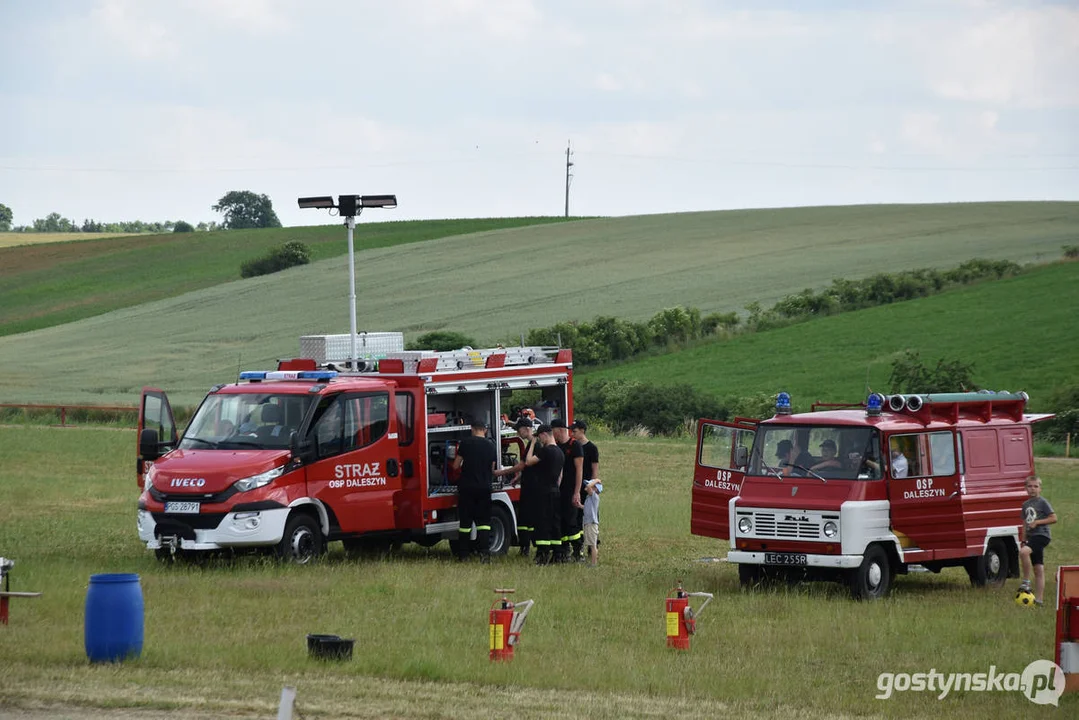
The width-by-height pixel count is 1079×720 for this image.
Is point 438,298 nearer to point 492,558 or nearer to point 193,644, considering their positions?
point 492,558

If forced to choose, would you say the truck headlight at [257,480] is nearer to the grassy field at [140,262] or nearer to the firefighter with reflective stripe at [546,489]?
the firefighter with reflective stripe at [546,489]

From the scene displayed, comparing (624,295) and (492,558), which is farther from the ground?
(624,295)

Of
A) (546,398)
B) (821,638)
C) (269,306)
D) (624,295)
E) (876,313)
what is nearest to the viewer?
(821,638)

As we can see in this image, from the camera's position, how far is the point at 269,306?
7069 cm

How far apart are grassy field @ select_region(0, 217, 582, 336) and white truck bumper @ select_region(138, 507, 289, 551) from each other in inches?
2400

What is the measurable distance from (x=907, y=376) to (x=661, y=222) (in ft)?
175

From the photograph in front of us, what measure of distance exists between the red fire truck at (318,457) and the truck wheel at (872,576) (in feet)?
18.1

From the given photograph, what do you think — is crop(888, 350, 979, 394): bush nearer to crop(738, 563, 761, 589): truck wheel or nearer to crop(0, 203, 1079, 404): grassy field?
crop(0, 203, 1079, 404): grassy field

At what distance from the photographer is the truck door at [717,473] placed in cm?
1731

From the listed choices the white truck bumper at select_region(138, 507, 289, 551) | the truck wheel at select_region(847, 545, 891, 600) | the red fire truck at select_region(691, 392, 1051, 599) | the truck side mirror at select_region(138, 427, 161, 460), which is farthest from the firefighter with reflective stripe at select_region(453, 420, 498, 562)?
the truck wheel at select_region(847, 545, 891, 600)

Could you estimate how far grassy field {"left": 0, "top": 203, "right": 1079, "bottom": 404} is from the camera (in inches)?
2298

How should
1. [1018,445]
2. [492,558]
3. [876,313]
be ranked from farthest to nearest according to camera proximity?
[876,313] < [492,558] < [1018,445]

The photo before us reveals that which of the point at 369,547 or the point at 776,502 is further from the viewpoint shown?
the point at 369,547

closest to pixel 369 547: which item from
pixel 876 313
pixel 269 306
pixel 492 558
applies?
pixel 492 558
